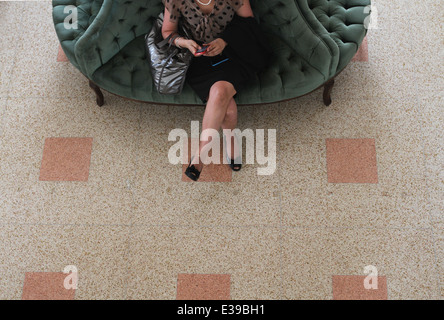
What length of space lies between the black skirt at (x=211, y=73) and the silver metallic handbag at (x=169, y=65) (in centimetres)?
6

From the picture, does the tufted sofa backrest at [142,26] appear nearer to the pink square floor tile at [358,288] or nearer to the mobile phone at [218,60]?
the mobile phone at [218,60]

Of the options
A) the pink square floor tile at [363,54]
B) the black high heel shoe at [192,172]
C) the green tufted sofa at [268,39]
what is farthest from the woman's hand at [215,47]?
the pink square floor tile at [363,54]

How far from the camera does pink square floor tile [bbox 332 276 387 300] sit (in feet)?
8.09

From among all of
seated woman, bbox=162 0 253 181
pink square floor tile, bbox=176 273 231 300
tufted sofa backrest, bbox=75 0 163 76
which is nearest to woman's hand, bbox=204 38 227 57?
seated woman, bbox=162 0 253 181

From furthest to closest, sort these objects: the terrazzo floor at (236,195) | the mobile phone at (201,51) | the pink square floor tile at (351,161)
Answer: the pink square floor tile at (351,161) → the terrazzo floor at (236,195) → the mobile phone at (201,51)

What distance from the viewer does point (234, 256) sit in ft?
8.37

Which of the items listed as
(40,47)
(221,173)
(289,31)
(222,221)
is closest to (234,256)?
(222,221)

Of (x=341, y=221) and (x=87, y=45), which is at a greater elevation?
(x=87, y=45)

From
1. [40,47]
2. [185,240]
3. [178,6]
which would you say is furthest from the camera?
[40,47]

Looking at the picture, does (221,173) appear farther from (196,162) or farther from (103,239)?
(103,239)

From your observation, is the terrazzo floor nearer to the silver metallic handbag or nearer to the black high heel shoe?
the black high heel shoe

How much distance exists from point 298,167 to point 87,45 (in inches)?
57.5

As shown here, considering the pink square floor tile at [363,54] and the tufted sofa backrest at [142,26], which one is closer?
the tufted sofa backrest at [142,26]

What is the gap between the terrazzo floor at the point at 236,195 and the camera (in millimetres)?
2514
